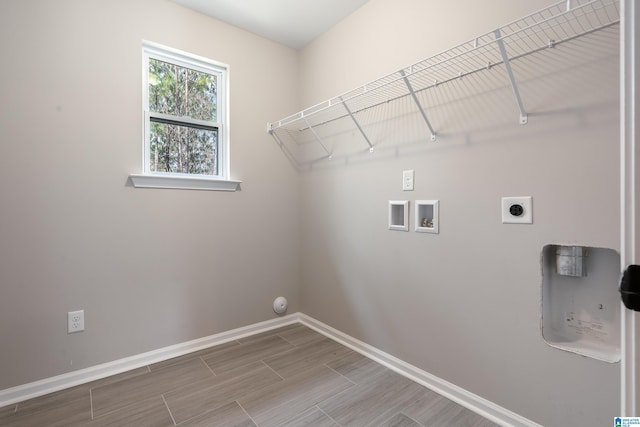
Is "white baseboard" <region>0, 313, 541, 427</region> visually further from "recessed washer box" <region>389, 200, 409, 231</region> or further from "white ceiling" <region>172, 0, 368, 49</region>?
"white ceiling" <region>172, 0, 368, 49</region>

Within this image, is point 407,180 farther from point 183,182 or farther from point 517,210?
point 183,182

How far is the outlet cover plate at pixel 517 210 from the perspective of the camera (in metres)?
1.36

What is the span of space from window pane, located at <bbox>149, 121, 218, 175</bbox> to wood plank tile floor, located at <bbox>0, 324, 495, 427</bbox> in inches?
53.1

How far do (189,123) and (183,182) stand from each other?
47cm

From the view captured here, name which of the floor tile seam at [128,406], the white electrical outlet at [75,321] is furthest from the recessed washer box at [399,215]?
the white electrical outlet at [75,321]

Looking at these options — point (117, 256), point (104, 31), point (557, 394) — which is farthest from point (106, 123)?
point (557, 394)

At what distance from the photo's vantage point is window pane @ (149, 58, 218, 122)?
2121 mm

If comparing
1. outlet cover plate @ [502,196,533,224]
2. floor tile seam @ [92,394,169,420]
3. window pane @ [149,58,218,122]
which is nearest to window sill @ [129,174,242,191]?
window pane @ [149,58,218,122]

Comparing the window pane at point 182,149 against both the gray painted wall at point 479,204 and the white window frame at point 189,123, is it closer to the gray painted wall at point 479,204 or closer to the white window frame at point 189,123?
the white window frame at point 189,123

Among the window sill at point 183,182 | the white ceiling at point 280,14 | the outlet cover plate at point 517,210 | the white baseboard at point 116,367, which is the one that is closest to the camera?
the outlet cover plate at point 517,210

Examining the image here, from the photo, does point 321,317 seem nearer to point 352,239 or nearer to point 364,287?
point 364,287

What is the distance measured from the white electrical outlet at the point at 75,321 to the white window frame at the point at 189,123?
833 mm

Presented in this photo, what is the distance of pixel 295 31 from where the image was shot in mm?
2475

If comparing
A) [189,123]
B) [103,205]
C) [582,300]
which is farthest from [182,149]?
[582,300]
